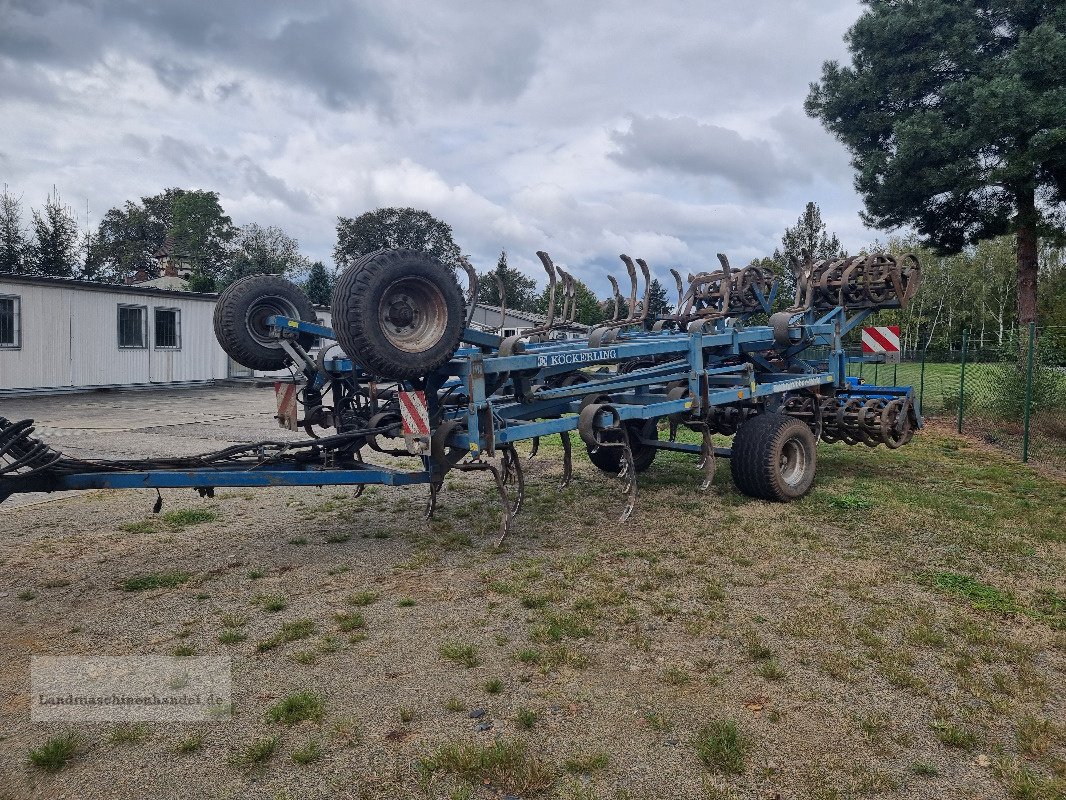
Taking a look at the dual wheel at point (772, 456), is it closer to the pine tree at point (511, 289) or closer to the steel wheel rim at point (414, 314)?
the steel wheel rim at point (414, 314)

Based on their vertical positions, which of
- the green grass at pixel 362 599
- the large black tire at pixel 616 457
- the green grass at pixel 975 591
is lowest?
the green grass at pixel 362 599

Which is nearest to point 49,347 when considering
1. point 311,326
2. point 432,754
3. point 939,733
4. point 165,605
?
point 311,326

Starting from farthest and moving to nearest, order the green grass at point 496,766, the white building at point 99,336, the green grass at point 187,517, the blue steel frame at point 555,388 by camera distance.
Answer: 1. the white building at point 99,336
2. the green grass at point 187,517
3. the blue steel frame at point 555,388
4. the green grass at point 496,766

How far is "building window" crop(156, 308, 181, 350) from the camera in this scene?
66.0 ft

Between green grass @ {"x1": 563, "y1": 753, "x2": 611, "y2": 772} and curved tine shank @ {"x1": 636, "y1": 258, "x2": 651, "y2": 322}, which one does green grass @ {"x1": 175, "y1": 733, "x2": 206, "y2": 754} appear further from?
curved tine shank @ {"x1": 636, "y1": 258, "x2": 651, "y2": 322}

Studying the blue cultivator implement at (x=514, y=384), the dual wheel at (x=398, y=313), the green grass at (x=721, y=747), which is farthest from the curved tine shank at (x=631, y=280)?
the green grass at (x=721, y=747)

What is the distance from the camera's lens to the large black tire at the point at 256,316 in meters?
5.89

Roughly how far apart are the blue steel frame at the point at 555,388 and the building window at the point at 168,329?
Answer: 1642 cm

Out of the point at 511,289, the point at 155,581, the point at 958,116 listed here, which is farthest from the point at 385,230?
the point at 155,581

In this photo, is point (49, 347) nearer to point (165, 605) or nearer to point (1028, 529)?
point (165, 605)

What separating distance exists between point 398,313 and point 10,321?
52.4 ft

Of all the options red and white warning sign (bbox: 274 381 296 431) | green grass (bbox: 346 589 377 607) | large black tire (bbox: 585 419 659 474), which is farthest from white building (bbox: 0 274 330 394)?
green grass (bbox: 346 589 377 607)

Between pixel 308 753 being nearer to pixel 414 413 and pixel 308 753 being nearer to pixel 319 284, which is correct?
pixel 414 413

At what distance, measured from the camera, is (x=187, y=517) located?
640 cm
